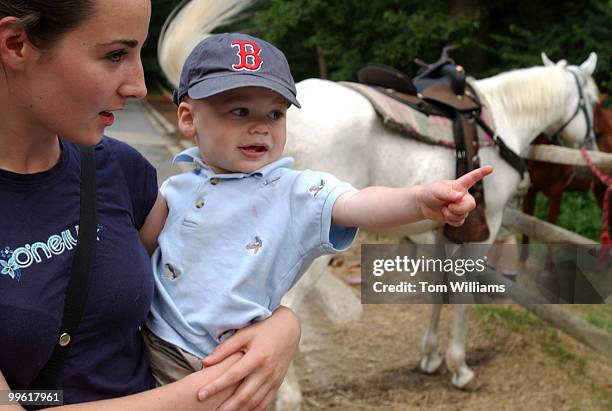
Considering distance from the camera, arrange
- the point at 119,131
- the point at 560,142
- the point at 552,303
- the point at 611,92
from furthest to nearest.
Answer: the point at 119,131, the point at 611,92, the point at 560,142, the point at 552,303

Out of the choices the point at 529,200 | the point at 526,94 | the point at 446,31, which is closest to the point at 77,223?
the point at 526,94

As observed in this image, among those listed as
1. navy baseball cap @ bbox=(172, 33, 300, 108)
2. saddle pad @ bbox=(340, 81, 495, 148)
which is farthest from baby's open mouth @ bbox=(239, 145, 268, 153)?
saddle pad @ bbox=(340, 81, 495, 148)

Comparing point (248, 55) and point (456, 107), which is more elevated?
point (248, 55)

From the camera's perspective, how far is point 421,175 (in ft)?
11.5

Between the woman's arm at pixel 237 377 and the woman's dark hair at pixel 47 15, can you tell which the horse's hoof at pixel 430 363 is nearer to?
the woman's arm at pixel 237 377

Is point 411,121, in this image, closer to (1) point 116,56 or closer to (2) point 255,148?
(2) point 255,148

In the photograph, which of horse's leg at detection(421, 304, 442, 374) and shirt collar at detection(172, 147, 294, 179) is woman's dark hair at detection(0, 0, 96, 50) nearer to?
shirt collar at detection(172, 147, 294, 179)

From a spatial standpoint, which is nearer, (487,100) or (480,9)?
(487,100)

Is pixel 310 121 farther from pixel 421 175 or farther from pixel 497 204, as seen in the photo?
pixel 497 204

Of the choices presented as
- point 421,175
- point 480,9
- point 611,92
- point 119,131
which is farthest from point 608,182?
point 119,131

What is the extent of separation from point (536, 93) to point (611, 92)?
465cm

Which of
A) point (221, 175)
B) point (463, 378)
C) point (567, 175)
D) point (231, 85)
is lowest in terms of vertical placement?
point (463, 378)

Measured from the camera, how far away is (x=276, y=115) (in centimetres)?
150

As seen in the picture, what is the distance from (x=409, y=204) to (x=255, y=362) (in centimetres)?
44
